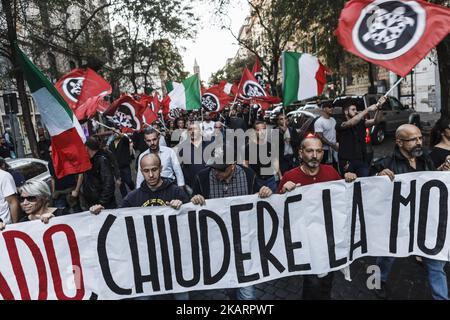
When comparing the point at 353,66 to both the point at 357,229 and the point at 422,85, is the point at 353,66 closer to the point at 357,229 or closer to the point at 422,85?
the point at 422,85

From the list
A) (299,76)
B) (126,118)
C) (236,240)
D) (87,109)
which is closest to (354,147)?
(299,76)

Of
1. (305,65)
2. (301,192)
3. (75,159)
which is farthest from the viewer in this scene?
(305,65)

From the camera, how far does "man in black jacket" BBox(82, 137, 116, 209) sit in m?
4.67

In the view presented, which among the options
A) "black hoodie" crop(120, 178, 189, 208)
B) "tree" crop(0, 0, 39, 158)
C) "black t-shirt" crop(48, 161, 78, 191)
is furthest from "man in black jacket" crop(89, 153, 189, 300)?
"tree" crop(0, 0, 39, 158)

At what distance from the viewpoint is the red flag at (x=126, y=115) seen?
25.9 ft

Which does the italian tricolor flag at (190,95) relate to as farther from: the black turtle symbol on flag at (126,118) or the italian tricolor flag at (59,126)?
the italian tricolor flag at (59,126)

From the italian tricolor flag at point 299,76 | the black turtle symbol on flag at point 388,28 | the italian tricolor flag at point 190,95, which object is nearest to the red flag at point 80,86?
the italian tricolor flag at point 299,76

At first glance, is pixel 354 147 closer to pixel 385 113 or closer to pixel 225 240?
pixel 225 240

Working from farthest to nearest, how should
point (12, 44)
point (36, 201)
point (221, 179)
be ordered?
1. point (12, 44)
2. point (221, 179)
3. point (36, 201)

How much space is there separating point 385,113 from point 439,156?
11.8m

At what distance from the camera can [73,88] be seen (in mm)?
6617

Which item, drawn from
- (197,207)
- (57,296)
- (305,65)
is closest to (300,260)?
(197,207)

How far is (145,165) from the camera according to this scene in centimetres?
317

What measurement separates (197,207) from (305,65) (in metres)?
4.34
